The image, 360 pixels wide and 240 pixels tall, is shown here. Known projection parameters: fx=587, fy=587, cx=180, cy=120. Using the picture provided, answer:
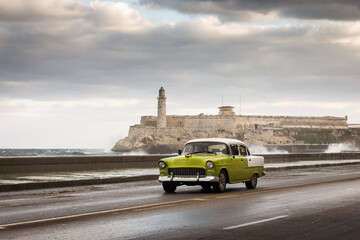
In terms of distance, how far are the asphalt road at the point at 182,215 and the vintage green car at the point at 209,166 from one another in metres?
0.49

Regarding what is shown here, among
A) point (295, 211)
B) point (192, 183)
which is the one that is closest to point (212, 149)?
point (192, 183)

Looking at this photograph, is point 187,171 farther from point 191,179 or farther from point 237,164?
point 237,164

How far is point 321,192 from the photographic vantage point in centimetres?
1750

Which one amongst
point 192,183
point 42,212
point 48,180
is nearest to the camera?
point 42,212

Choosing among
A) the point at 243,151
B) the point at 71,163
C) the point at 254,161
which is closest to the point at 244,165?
the point at 243,151

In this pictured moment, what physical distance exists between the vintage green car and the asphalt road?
0.49 metres

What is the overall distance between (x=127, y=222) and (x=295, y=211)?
3807 millimetres

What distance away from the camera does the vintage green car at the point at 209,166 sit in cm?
1731

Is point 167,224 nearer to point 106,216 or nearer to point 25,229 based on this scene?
point 106,216

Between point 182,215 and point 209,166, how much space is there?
5.58 metres

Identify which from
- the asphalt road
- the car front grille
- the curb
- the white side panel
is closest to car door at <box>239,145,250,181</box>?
the white side panel

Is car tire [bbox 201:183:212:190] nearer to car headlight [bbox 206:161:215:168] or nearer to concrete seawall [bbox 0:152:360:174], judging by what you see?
car headlight [bbox 206:161:215:168]

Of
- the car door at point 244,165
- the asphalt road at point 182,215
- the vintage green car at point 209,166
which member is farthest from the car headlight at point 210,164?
the car door at point 244,165

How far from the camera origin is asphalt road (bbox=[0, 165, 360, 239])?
9375 millimetres
